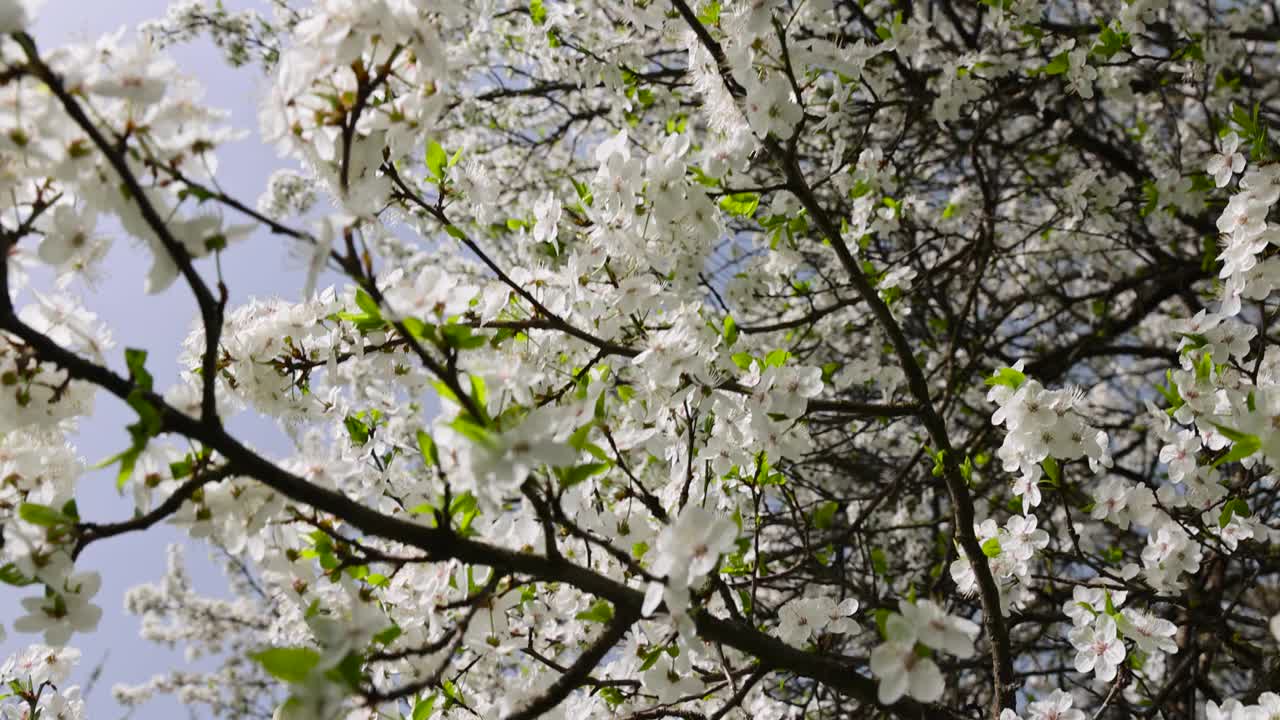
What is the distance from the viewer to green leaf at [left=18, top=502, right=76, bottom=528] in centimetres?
116

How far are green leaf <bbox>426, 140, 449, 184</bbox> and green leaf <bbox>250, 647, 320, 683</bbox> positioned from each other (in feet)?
3.78

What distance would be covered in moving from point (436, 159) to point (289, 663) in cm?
120

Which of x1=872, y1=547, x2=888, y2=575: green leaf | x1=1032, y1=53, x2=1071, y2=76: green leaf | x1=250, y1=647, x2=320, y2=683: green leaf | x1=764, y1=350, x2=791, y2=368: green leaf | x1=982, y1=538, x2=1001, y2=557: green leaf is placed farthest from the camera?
x1=872, y1=547, x2=888, y2=575: green leaf

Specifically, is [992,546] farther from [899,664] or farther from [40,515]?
[40,515]

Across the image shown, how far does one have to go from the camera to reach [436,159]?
1.90m

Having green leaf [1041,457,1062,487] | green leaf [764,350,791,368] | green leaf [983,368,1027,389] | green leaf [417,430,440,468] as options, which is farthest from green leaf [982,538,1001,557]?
green leaf [417,430,440,468]

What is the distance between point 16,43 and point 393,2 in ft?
1.59

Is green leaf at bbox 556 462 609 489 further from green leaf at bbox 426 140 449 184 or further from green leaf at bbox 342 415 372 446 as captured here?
green leaf at bbox 342 415 372 446

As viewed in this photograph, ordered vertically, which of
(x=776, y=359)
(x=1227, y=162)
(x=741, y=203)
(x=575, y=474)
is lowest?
(x=575, y=474)

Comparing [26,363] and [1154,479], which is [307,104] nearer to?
[26,363]

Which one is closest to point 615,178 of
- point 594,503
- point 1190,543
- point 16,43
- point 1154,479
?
point 594,503

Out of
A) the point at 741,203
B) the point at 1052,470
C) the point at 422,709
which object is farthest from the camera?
the point at 741,203

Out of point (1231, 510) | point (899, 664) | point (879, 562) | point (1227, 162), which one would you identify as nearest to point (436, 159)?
point (899, 664)

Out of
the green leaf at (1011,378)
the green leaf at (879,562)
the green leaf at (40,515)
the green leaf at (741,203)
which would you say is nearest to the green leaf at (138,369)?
the green leaf at (40,515)
